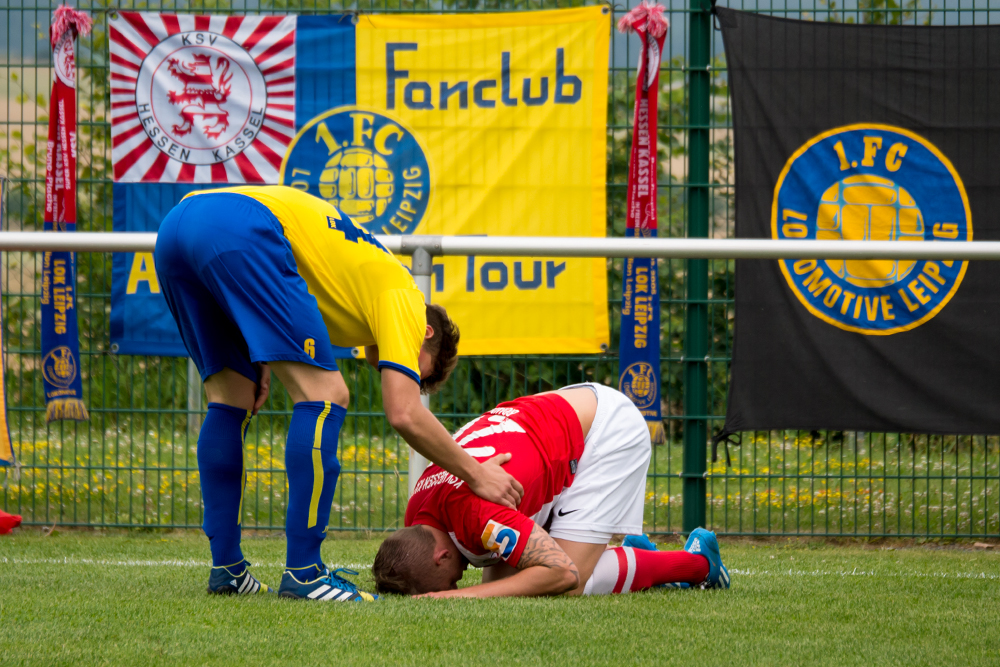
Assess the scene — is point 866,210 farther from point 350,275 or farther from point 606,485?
point 350,275

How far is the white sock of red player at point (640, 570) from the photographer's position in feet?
9.25

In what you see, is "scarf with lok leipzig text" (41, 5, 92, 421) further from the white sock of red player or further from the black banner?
the black banner

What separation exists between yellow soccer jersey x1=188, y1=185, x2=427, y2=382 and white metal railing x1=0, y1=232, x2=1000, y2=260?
1.00 metres

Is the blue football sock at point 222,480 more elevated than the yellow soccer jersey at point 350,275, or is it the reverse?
the yellow soccer jersey at point 350,275

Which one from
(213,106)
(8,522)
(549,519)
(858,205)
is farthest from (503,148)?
(8,522)

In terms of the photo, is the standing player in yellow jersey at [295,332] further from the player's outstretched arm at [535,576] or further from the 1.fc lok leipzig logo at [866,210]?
the 1.fc lok leipzig logo at [866,210]

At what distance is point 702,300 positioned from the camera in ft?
14.9

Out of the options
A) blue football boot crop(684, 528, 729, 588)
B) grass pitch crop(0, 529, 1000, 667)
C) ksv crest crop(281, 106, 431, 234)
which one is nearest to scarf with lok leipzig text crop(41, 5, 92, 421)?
ksv crest crop(281, 106, 431, 234)

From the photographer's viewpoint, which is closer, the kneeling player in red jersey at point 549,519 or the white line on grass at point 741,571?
the kneeling player in red jersey at point 549,519

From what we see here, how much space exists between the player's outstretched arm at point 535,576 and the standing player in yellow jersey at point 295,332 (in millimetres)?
136

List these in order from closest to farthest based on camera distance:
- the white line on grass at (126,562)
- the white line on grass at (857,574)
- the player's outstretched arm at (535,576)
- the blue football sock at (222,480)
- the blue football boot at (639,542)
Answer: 1. the player's outstretched arm at (535,576)
2. the blue football sock at (222,480)
3. the blue football boot at (639,542)
4. the white line on grass at (857,574)
5. the white line on grass at (126,562)

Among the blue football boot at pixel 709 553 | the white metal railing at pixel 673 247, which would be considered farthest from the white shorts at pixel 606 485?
the white metal railing at pixel 673 247

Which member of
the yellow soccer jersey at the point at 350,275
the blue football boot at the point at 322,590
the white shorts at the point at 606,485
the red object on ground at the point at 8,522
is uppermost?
the yellow soccer jersey at the point at 350,275

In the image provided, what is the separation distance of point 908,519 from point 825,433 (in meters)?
0.68
